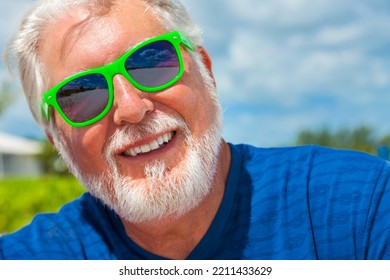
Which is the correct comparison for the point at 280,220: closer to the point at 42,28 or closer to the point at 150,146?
the point at 150,146

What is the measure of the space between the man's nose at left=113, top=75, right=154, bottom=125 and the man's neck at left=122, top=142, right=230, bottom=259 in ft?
1.45

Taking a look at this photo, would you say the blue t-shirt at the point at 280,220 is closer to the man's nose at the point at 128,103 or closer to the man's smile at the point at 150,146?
the man's smile at the point at 150,146

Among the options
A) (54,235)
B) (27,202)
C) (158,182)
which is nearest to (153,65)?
(158,182)

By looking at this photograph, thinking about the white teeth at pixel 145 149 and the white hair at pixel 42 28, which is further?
the white hair at pixel 42 28

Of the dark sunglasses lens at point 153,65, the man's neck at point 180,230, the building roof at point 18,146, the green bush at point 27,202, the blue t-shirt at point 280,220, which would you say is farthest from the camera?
the building roof at point 18,146

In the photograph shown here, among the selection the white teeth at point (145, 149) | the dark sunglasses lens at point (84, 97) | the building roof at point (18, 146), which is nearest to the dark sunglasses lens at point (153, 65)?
the dark sunglasses lens at point (84, 97)

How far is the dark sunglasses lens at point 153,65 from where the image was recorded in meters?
2.11

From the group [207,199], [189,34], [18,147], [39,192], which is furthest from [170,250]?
[18,147]

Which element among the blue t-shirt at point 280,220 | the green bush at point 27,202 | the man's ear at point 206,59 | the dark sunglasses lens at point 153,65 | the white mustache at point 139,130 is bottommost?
the green bush at point 27,202

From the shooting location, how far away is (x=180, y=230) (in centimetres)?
225

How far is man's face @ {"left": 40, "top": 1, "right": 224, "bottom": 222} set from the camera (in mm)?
2100

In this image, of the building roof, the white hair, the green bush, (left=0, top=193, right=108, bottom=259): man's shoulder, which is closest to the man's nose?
the white hair

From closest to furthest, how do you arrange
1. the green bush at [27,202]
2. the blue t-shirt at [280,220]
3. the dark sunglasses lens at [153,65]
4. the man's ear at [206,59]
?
1. the blue t-shirt at [280,220]
2. the dark sunglasses lens at [153,65]
3. the man's ear at [206,59]
4. the green bush at [27,202]
